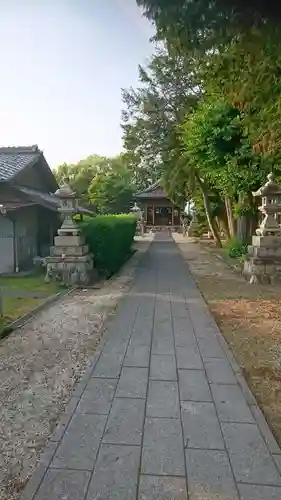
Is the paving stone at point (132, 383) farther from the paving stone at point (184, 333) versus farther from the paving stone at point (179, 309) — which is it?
the paving stone at point (179, 309)

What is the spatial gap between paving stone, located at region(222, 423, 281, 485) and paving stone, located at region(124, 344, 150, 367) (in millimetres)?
1653

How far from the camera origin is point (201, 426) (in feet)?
10.5

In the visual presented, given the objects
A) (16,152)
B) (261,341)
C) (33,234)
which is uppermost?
(16,152)

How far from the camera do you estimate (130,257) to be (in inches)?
733

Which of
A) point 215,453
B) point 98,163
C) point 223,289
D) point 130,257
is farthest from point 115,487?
point 98,163

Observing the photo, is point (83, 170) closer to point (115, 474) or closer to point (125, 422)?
point (125, 422)

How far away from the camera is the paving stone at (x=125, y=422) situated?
3.01 m

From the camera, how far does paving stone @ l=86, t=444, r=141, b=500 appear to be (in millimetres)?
2383

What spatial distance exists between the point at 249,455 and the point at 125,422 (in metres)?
1.04

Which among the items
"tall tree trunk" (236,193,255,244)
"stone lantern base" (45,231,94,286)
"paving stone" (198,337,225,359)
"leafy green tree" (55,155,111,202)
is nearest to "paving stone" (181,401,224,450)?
"paving stone" (198,337,225,359)

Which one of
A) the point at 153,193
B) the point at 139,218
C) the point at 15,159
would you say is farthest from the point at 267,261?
the point at 153,193

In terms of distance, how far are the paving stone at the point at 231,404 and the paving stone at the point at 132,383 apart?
739 mm

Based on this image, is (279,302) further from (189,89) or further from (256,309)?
(189,89)

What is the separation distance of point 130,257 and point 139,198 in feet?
81.1
